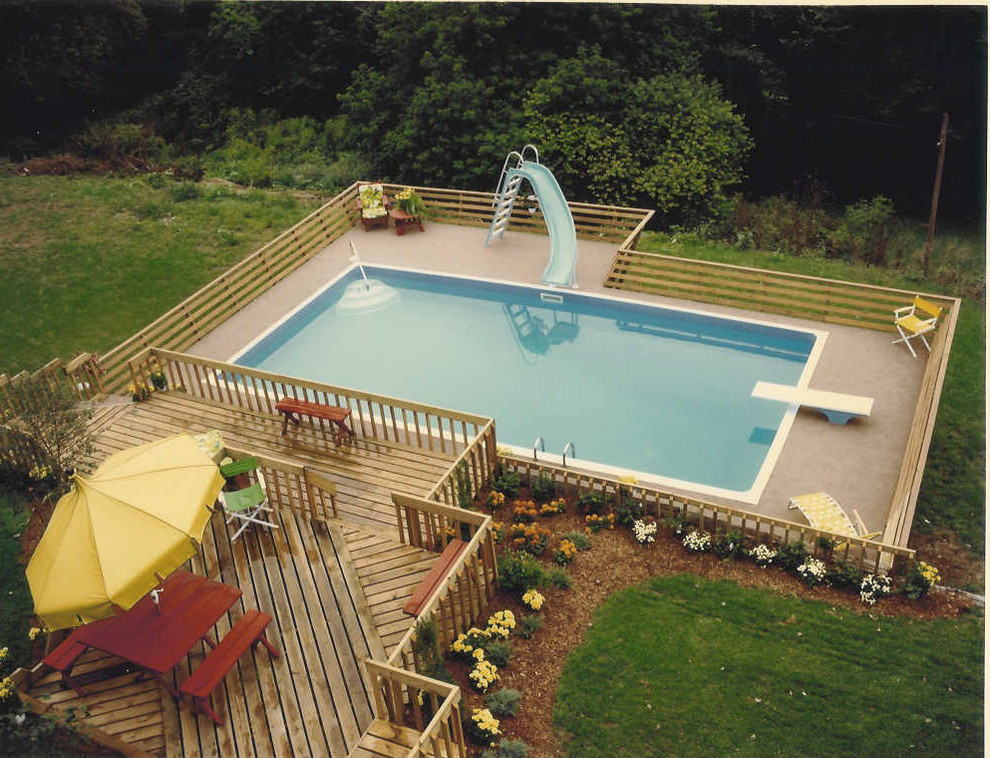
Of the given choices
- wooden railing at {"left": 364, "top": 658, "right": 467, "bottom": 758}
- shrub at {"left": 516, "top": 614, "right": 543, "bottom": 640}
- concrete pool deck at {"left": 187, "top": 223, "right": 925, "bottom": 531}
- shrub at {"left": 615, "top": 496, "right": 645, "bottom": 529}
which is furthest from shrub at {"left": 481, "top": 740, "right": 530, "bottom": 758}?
concrete pool deck at {"left": 187, "top": 223, "right": 925, "bottom": 531}

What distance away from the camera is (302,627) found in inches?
401

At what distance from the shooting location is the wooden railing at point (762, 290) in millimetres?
16797

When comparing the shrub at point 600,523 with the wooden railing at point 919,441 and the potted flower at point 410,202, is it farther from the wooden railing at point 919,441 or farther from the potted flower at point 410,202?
the potted flower at point 410,202

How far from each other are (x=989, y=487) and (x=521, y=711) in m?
5.05

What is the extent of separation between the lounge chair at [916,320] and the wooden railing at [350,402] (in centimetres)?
790

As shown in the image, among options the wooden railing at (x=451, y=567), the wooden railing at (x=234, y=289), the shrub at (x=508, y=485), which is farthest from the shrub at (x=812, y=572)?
the wooden railing at (x=234, y=289)

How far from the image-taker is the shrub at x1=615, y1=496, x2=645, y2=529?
1210 centimetres

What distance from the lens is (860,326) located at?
16.9m

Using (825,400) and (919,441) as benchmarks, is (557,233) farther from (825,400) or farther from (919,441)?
(919,441)

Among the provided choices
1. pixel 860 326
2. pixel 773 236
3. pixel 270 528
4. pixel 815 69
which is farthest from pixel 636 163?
pixel 270 528

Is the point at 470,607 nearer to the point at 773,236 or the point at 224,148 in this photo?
the point at 773,236

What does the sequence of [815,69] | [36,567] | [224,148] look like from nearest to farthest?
[36,567]
[815,69]
[224,148]

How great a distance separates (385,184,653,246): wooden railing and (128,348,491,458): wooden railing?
7295mm

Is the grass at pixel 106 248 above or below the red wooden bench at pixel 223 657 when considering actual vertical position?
above
